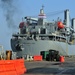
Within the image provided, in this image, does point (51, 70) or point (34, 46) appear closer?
point (51, 70)

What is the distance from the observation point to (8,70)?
717 inches

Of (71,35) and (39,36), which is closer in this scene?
(39,36)

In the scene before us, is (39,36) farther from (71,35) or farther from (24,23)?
(71,35)

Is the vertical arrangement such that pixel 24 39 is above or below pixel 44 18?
Result: below

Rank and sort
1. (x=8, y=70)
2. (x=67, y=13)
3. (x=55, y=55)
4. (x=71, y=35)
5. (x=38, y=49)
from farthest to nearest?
(x=67, y=13) < (x=71, y=35) < (x=38, y=49) < (x=55, y=55) < (x=8, y=70)

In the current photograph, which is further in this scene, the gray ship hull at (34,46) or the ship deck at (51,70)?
the gray ship hull at (34,46)

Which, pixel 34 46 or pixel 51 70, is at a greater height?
pixel 34 46

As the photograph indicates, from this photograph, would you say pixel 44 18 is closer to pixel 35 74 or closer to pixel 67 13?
pixel 67 13

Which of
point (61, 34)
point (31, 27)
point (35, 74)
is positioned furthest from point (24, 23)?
point (35, 74)

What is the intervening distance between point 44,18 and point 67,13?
1298 cm

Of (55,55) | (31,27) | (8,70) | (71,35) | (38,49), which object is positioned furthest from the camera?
(71,35)

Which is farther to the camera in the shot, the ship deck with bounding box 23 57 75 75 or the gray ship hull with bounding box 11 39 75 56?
the gray ship hull with bounding box 11 39 75 56

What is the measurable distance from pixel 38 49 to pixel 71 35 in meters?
16.6

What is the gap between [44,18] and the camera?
8088 centimetres
